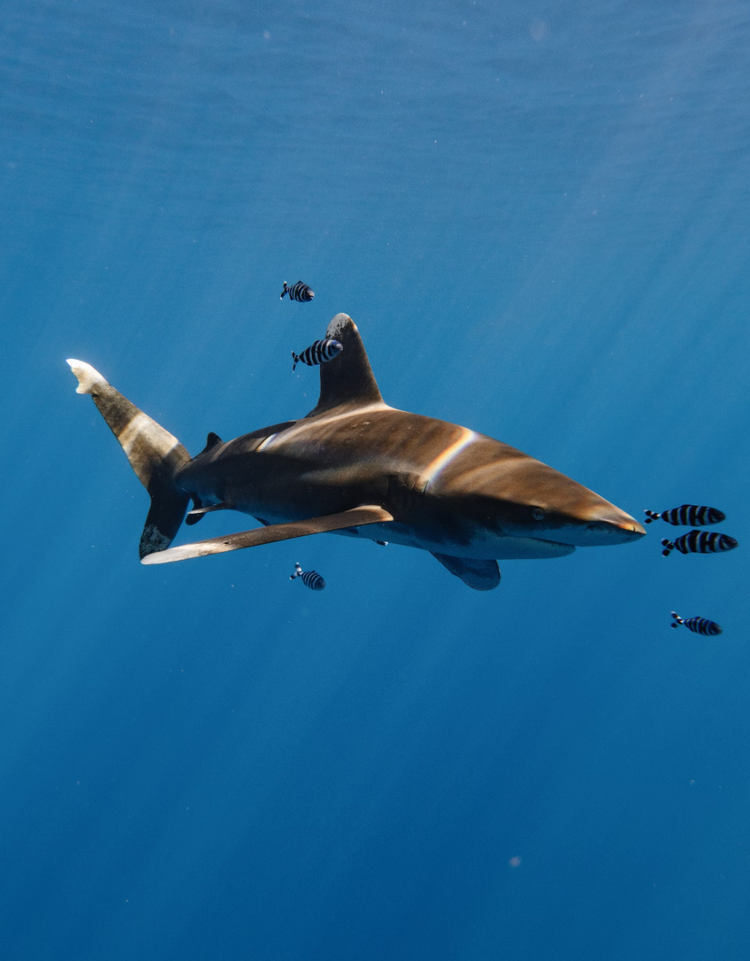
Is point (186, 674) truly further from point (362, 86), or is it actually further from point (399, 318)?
point (399, 318)

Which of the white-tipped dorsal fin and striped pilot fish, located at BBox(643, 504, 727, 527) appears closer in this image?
striped pilot fish, located at BBox(643, 504, 727, 527)

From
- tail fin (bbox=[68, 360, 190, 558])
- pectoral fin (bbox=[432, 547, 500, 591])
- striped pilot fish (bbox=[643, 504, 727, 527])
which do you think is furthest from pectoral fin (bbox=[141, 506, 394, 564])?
tail fin (bbox=[68, 360, 190, 558])

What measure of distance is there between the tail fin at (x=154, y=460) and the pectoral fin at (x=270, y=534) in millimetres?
2397

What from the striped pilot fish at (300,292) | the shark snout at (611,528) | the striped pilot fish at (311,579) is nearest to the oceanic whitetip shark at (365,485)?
the shark snout at (611,528)

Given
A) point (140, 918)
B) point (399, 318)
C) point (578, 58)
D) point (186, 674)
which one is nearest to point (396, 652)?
point (186, 674)

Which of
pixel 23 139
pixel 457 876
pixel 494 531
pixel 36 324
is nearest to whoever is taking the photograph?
pixel 494 531

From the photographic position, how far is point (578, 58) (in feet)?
56.4

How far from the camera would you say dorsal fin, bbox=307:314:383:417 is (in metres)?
5.28

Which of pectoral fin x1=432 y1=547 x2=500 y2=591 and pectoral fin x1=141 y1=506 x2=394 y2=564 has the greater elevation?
pectoral fin x1=432 y1=547 x2=500 y2=591

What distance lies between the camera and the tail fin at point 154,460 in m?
5.89

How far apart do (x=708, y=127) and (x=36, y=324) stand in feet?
159

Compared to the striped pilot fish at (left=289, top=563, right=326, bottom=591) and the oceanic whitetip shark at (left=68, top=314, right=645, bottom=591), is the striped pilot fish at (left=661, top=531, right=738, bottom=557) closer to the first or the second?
the oceanic whitetip shark at (left=68, top=314, right=645, bottom=591)

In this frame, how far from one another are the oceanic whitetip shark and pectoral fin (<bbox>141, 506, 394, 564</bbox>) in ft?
0.04

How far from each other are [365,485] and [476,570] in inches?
45.0
